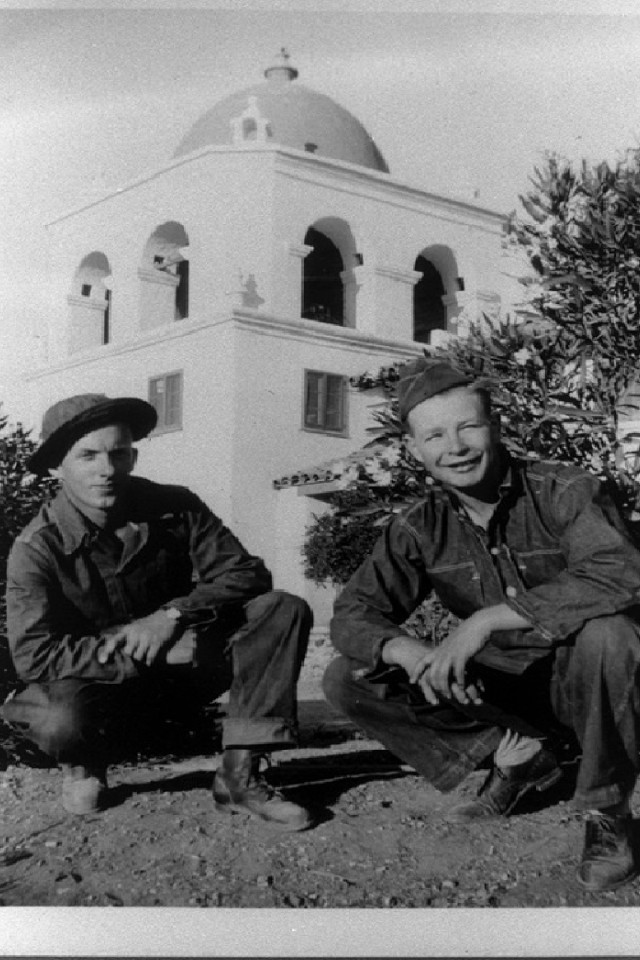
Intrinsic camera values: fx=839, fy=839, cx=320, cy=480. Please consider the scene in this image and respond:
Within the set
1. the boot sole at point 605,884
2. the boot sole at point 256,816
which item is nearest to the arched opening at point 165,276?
the boot sole at point 256,816

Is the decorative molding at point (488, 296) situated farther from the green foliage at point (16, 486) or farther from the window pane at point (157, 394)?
the green foliage at point (16, 486)

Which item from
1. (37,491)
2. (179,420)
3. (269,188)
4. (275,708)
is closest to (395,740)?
(275,708)

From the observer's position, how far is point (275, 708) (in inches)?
89.1

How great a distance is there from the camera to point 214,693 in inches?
93.4

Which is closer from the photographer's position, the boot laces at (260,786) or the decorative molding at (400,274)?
the boot laces at (260,786)

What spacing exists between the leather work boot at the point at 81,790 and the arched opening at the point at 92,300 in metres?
1.37

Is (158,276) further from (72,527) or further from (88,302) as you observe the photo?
(72,527)

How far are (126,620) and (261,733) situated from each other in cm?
49

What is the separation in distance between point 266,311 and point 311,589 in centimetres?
92

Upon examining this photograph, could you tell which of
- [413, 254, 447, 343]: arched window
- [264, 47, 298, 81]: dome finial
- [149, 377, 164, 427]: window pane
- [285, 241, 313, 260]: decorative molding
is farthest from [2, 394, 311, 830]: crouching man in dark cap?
[264, 47, 298, 81]: dome finial

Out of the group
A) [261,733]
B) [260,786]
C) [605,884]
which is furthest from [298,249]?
[605,884]

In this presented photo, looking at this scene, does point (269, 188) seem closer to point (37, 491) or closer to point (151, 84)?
point (151, 84)

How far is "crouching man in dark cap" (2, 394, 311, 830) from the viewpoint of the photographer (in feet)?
7.41

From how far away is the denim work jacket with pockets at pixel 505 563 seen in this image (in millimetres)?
2039
